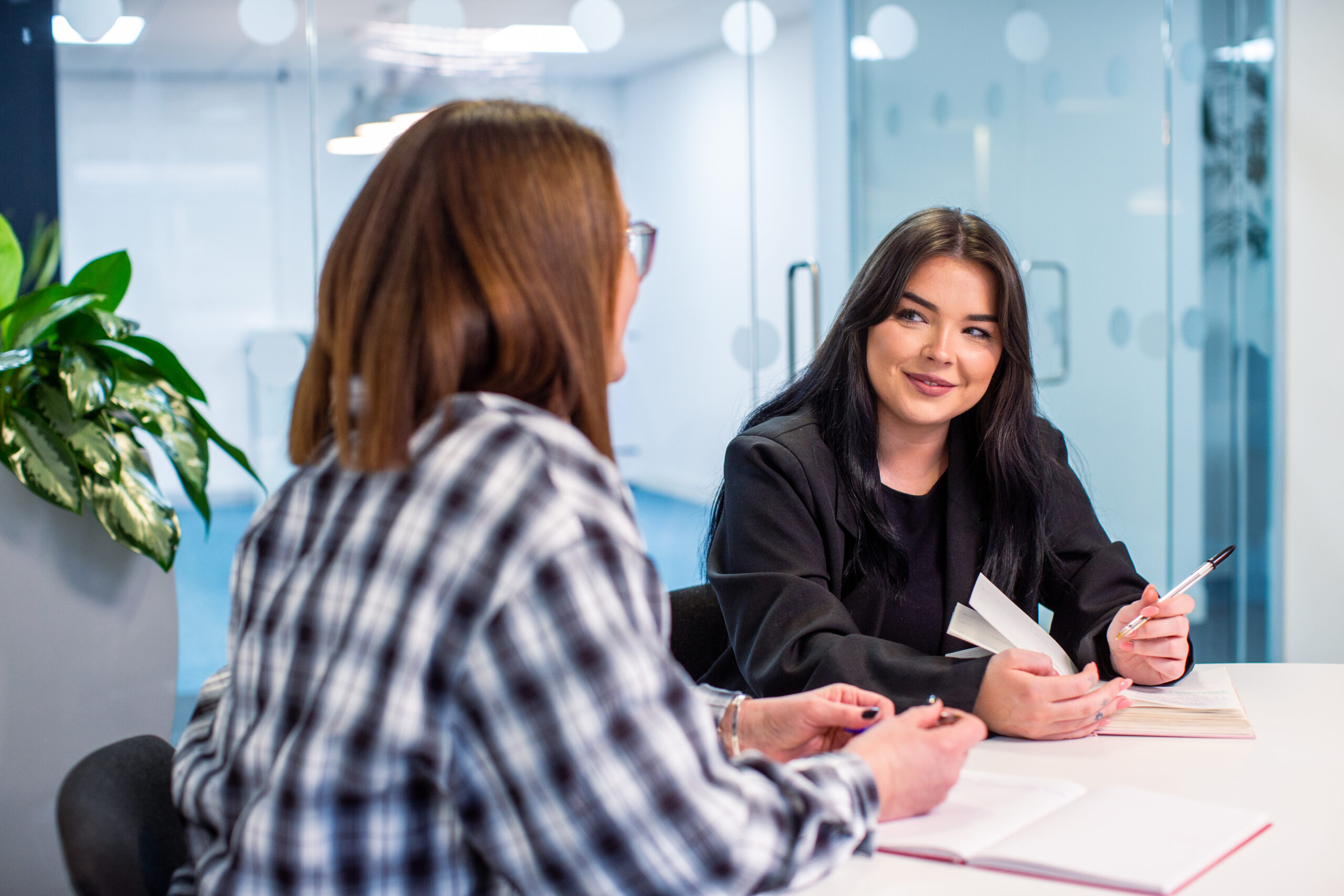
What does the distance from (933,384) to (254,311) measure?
210 cm

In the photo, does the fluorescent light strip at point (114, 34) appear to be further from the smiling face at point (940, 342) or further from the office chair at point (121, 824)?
the office chair at point (121, 824)

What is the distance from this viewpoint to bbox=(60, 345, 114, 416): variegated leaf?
2.00m

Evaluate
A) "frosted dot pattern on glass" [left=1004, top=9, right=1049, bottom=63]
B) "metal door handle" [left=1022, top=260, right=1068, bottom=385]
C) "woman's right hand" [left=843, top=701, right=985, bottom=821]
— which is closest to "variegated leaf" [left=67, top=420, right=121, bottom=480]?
"woman's right hand" [left=843, top=701, right=985, bottom=821]

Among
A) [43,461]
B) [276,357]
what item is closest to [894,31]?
[276,357]

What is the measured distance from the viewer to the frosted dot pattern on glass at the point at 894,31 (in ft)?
12.0

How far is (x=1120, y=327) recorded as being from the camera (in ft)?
12.4

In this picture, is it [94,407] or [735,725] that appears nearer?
[735,725]

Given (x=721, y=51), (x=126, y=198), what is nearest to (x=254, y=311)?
(x=126, y=198)

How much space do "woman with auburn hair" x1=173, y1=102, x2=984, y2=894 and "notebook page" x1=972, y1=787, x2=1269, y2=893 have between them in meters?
0.15

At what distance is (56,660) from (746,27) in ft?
8.49

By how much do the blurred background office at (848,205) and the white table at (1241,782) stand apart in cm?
224

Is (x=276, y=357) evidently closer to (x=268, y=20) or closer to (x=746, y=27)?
(x=268, y=20)

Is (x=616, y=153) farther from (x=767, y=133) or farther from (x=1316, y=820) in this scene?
(x=767, y=133)

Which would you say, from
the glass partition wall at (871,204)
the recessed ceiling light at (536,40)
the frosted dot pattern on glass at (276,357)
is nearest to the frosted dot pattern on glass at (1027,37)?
the glass partition wall at (871,204)
